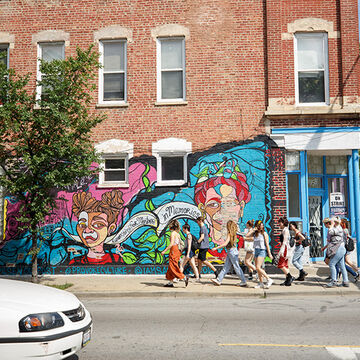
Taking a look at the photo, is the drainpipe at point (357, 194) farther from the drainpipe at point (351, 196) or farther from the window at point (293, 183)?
the window at point (293, 183)

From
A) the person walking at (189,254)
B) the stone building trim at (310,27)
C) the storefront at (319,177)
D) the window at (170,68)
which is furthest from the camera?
the window at (170,68)

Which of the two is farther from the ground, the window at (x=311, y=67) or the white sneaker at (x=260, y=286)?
the window at (x=311, y=67)

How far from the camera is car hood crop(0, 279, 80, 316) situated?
13.9 ft

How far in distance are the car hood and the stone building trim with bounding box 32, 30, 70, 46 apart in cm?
1024

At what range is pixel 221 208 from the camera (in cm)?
1257

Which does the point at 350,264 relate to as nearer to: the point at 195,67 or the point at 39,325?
the point at 195,67

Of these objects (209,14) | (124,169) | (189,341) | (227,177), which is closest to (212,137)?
(227,177)

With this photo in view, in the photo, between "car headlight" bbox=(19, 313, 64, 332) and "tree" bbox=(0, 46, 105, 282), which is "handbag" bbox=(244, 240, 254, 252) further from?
"car headlight" bbox=(19, 313, 64, 332)

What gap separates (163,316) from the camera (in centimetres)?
753

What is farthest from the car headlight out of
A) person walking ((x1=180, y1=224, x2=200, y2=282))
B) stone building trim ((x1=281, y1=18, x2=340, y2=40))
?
stone building trim ((x1=281, y1=18, x2=340, y2=40))

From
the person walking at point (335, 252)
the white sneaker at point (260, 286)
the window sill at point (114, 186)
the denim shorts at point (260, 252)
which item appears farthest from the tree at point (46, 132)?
the person walking at point (335, 252)

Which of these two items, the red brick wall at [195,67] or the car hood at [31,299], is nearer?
the car hood at [31,299]

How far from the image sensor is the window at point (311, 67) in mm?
12930

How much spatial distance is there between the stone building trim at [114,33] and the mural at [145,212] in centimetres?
408
